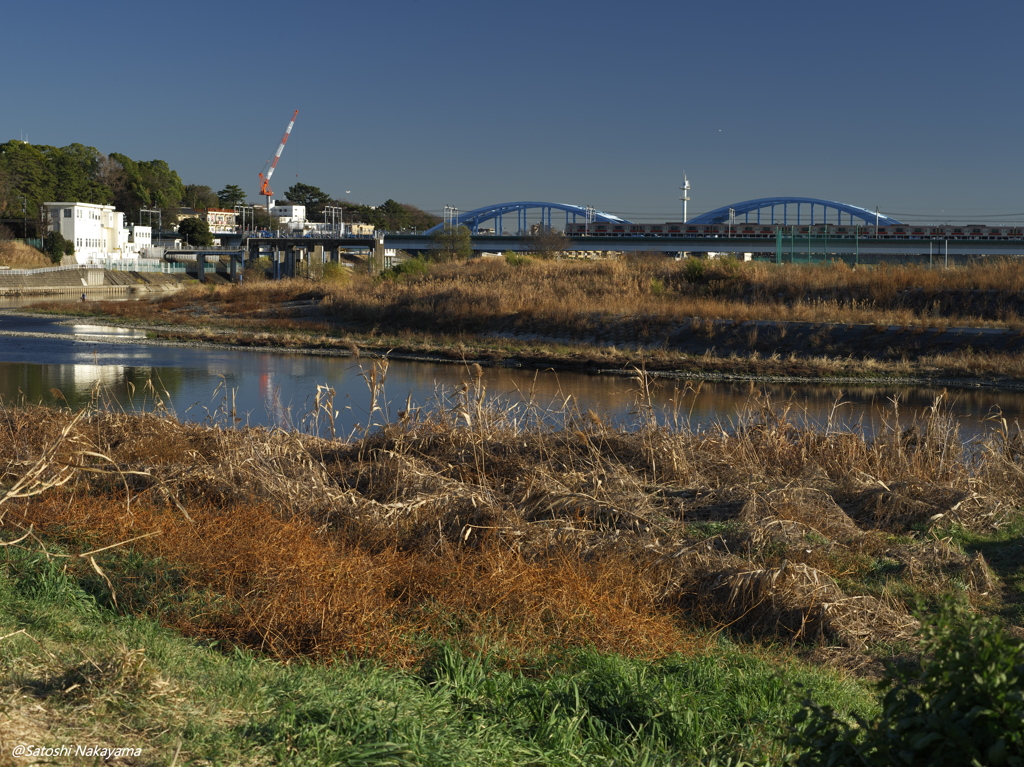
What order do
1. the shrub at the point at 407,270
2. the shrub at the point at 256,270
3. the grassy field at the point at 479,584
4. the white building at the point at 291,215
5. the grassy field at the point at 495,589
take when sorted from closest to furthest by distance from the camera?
the grassy field at the point at 495,589, the grassy field at the point at 479,584, the shrub at the point at 407,270, the shrub at the point at 256,270, the white building at the point at 291,215

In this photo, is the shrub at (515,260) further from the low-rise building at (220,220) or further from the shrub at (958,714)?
the low-rise building at (220,220)

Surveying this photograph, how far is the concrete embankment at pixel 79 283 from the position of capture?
76.9 meters

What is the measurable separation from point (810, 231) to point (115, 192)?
10307cm

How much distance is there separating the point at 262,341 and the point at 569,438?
3249 cm

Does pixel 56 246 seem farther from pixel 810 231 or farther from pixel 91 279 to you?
pixel 810 231

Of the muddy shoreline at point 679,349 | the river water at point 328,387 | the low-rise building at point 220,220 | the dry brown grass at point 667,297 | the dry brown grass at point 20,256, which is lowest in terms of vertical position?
the river water at point 328,387

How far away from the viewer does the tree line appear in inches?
3964

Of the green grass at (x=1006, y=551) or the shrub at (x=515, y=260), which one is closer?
the green grass at (x=1006, y=551)

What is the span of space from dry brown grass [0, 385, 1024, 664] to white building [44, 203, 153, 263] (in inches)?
3788

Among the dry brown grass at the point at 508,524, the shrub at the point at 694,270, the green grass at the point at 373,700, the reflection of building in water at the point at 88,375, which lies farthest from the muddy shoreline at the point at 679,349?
the green grass at the point at 373,700

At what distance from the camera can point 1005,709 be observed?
8.50ft

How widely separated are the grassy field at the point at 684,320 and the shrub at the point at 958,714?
72.2 ft

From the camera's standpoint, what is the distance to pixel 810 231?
6850cm

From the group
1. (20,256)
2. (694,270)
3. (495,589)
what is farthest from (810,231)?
(20,256)
